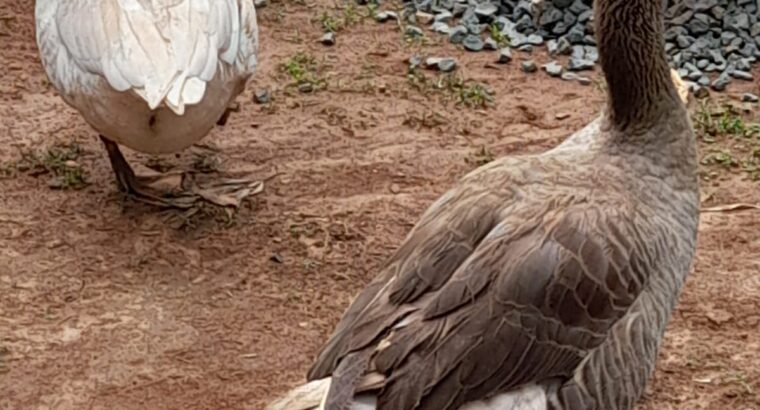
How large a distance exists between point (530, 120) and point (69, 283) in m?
2.73

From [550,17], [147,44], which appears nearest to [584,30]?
[550,17]

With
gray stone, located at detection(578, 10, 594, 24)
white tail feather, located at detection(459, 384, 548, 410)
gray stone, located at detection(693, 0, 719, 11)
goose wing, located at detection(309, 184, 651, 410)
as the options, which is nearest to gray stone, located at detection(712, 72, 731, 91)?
gray stone, located at detection(693, 0, 719, 11)

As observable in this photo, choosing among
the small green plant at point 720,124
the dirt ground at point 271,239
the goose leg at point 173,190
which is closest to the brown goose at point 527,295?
the dirt ground at point 271,239

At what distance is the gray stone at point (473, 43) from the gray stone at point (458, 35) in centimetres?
3

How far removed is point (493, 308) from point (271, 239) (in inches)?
98.1

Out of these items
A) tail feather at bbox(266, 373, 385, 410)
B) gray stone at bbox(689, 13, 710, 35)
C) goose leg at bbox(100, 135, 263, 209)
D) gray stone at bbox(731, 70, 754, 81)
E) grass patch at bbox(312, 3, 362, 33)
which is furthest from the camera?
grass patch at bbox(312, 3, 362, 33)

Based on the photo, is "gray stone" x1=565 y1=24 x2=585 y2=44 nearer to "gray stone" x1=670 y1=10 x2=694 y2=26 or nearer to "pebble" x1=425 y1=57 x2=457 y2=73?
"gray stone" x1=670 y1=10 x2=694 y2=26

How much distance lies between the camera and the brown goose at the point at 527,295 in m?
3.99

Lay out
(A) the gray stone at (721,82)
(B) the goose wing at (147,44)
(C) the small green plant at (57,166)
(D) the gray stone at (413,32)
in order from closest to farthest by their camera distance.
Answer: (B) the goose wing at (147,44), (C) the small green plant at (57,166), (A) the gray stone at (721,82), (D) the gray stone at (413,32)

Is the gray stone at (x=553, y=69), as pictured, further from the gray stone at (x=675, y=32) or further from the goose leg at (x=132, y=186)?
the goose leg at (x=132, y=186)

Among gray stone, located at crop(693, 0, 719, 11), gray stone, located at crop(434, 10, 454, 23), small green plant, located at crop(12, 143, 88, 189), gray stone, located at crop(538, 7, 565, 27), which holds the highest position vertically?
gray stone, located at crop(693, 0, 719, 11)

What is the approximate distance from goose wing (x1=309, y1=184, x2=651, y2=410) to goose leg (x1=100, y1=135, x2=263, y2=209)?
2.49 m

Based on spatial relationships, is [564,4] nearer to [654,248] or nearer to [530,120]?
[530,120]

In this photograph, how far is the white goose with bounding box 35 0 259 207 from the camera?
5832mm
